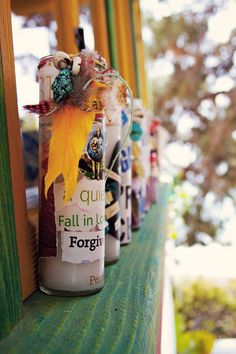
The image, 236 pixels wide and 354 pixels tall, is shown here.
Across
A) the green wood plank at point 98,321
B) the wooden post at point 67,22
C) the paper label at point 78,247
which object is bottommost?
the green wood plank at point 98,321

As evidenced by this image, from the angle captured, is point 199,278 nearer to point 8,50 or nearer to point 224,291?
point 224,291

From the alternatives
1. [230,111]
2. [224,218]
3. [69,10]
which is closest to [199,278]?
[224,218]

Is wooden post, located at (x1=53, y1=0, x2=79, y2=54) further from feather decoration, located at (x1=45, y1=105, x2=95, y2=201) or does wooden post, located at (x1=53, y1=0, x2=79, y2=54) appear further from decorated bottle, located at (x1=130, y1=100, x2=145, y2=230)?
feather decoration, located at (x1=45, y1=105, x2=95, y2=201)

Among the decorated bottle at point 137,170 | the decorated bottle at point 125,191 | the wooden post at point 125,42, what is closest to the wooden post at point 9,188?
the decorated bottle at point 125,191

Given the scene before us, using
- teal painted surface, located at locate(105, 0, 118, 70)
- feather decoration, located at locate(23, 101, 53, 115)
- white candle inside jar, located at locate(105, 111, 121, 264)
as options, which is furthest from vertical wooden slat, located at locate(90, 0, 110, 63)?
feather decoration, located at locate(23, 101, 53, 115)

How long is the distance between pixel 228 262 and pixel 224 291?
0.65 m

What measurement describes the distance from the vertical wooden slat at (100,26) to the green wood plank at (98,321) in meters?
0.94

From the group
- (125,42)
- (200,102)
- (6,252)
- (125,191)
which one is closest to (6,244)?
(6,252)

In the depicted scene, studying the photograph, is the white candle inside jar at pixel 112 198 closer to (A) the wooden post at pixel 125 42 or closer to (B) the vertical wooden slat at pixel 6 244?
(B) the vertical wooden slat at pixel 6 244

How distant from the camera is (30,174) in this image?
67.6 inches

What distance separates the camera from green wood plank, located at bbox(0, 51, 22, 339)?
0.49 meters

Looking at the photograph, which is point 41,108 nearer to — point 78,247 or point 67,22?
point 78,247

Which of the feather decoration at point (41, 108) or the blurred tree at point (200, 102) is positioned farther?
the blurred tree at point (200, 102)

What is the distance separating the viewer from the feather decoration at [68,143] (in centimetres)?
60
